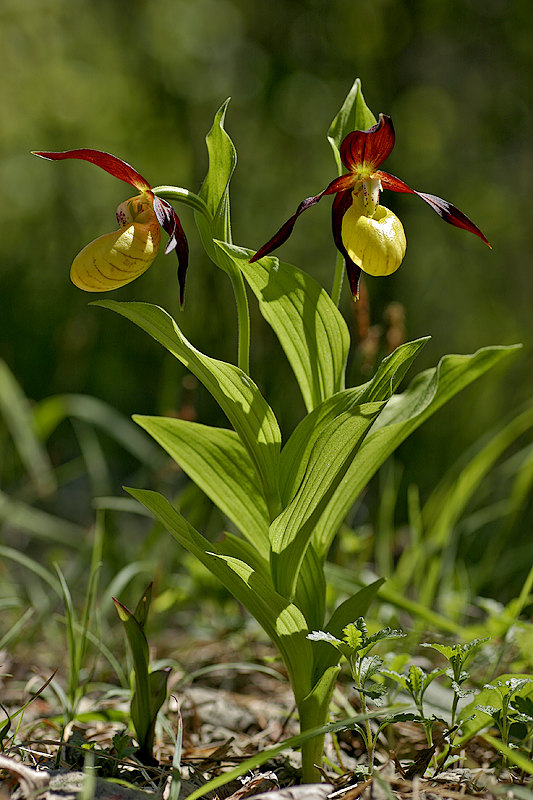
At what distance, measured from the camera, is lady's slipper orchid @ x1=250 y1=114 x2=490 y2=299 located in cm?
70

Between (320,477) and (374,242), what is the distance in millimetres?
277

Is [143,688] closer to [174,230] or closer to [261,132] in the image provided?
[174,230]

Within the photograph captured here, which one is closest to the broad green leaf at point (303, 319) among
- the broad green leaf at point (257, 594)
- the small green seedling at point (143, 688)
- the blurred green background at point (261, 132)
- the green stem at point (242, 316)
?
the green stem at point (242, 316)

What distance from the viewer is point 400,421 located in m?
0.77

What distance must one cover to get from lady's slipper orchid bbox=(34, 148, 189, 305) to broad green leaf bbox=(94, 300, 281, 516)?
3 centimetres

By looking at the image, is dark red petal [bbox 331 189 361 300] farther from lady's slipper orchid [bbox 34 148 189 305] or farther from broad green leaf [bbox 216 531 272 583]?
broad green leaf [bbox 216 531 272 583]

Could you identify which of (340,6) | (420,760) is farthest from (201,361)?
(340,6)

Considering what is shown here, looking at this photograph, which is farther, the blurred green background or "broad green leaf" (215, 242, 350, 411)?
the blurred green background

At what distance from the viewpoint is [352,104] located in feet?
2.71

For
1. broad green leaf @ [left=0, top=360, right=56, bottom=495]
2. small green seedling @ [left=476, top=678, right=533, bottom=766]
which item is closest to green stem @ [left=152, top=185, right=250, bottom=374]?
small green seedling @ [left=476, top=678, right=533, bottom=766]

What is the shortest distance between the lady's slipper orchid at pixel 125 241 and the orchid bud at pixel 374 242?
0.20 metres

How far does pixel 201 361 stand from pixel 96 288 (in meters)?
0.15

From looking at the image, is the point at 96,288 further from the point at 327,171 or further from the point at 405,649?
the point at 327,171

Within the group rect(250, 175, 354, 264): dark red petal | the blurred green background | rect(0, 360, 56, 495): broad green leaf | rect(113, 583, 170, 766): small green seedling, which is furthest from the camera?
the blurred green background
